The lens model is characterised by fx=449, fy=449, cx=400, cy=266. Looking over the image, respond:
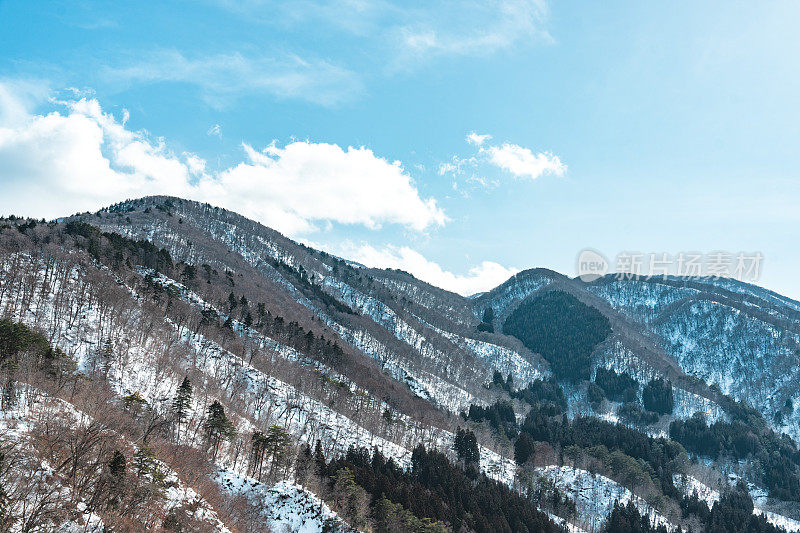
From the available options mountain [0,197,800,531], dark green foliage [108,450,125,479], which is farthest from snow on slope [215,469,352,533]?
dark green foliage [108,450,125,479]

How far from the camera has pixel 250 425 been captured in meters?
107

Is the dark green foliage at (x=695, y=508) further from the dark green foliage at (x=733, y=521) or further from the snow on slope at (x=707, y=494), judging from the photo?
the snow on slope at (x=707, y=494)

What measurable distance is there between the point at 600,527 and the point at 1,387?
13938 centimetres

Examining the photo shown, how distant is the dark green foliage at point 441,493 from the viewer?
3514 inches

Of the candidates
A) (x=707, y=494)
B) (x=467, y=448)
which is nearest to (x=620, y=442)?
(x=707, y=494)

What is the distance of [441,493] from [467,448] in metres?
38.8

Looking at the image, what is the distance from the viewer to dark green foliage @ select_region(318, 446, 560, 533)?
293 ft

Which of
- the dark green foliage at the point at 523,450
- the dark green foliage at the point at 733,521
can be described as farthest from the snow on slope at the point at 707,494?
the dark green foliage at the point at 523,450

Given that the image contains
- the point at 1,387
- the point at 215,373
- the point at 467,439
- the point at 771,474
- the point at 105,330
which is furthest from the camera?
the point at 771,474

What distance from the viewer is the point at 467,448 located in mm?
141125

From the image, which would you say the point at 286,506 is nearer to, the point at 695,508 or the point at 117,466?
the point at 117,466

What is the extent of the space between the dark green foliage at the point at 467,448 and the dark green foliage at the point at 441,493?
17383 millimetres

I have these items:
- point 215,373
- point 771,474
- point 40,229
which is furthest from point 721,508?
point 40,229

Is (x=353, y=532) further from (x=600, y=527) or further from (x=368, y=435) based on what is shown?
(x=600, y=527)
